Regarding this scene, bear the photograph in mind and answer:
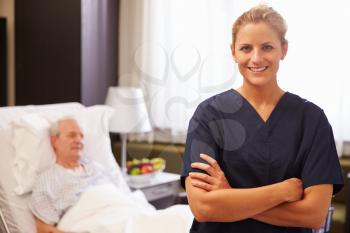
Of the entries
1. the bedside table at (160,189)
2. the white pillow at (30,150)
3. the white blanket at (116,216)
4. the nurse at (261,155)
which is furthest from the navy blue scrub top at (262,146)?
the bedside table at (160,189)

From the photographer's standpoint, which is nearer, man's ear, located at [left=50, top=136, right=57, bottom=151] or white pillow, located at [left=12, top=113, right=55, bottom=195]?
white pillow, located at [left=12, top=113, right=55, bottom=195]

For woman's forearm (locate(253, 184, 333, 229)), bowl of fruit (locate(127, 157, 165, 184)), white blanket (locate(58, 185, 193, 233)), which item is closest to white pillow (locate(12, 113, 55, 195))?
white blanket (locate(58, 185, 193, 233))

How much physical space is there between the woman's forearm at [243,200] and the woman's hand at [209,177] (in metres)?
0.02

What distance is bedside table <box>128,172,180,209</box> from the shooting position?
2760 millimetres

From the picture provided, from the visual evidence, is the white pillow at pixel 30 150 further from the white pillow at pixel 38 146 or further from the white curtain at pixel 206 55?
the white curtain at pixel 206 55

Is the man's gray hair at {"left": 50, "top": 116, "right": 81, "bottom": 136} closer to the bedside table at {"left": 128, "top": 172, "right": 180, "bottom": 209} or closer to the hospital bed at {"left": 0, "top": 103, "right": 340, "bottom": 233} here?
the hospital bed at {"left": 0, "top": 103, "right": 340, "bottom": 233}

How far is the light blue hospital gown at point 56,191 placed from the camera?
203 centimetres

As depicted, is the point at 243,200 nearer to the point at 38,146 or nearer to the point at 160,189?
the point at 38,146

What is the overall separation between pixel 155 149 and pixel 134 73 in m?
0.67

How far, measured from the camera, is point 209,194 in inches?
41.8

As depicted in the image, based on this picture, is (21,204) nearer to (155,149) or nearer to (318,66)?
(155,149)

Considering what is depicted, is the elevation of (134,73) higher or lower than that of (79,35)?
lower

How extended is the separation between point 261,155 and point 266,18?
33 centimetres

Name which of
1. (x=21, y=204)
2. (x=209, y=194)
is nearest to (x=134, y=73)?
(x=21, y=204)
